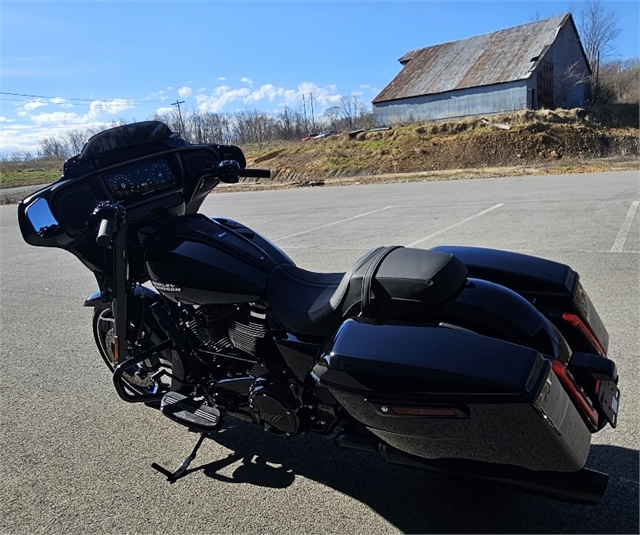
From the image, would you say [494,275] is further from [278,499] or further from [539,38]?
[539,38]

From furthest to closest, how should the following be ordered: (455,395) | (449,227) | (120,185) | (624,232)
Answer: (449,227) → (624,232) → (120,185) → (455,395)

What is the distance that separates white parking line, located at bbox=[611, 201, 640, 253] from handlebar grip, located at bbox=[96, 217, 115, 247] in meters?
6.44

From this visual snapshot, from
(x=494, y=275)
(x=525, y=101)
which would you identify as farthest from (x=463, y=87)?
(x=494, y=275)

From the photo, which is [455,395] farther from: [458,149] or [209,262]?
[458,149]

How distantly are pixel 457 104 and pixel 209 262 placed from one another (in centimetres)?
4219

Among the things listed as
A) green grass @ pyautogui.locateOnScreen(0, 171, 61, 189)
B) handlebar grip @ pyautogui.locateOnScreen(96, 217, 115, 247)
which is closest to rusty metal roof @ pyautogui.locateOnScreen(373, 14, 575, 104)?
green grass @ pyautogui.locateOnScreen(0, 171, 61, 189)

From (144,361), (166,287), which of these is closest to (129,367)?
(144,361)

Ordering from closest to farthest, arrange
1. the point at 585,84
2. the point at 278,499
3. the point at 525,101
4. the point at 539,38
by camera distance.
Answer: the point at 278,499
the point at 525,101
the point at 539,38
the point at 585,84

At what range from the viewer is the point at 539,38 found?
4212 cm

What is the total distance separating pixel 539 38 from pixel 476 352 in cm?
4659

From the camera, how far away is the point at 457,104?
4178 centimetres

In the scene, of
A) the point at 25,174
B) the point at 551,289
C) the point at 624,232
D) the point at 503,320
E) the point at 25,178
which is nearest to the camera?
the point at 503,320

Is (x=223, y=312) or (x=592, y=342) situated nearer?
(x=592, y=342)

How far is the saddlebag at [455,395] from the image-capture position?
6.14ft
